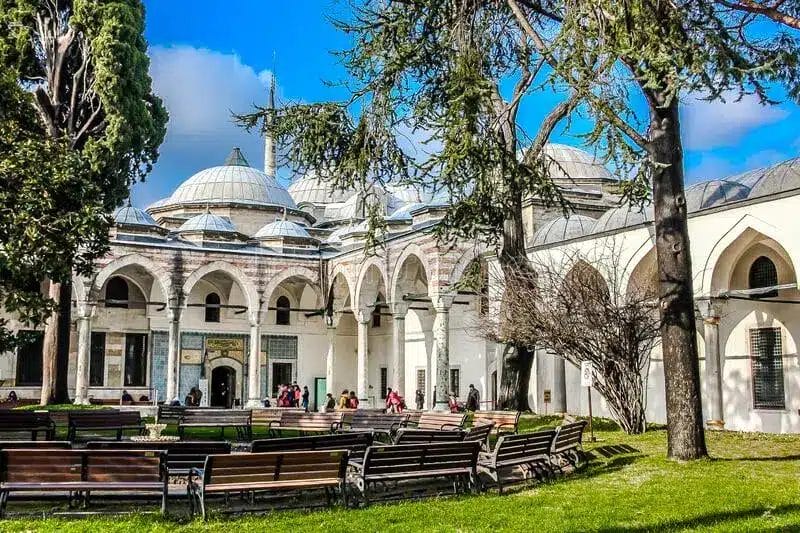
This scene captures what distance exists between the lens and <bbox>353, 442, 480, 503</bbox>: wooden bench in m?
6.15

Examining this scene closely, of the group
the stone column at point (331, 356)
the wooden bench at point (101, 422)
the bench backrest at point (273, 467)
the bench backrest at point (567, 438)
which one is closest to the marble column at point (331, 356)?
the stone column at point (331, 356)

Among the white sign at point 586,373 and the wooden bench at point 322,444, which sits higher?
the white sign at point 586,373

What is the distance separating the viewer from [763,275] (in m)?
12.9

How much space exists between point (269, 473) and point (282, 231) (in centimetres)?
1895

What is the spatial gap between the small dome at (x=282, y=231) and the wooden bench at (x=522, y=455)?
17.0 m

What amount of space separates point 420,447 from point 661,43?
3.75 m

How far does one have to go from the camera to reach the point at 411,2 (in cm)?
869

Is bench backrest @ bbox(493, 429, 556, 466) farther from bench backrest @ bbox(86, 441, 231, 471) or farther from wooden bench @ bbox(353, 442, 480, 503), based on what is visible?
bench backrest @ bbox(86, 441, 231, 471)

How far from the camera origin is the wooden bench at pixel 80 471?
5.36 m

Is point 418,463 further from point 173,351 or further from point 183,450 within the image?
point 173,351

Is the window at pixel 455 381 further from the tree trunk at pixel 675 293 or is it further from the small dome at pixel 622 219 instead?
the tree trunk at pixel 675 293

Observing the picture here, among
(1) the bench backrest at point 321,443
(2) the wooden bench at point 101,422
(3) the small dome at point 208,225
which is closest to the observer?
(1) the bench backrest at point 321,443

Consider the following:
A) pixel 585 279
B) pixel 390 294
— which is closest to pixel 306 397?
pixel 390 294

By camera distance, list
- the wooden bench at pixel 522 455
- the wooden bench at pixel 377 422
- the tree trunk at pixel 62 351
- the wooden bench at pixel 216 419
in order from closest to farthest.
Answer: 1. the wooden bench at pixel 522 455
2. the wooden bench at pixel 377 422
3. the wooden bench at pixel 216 419
4. the tree trunk at pixel 62 351
